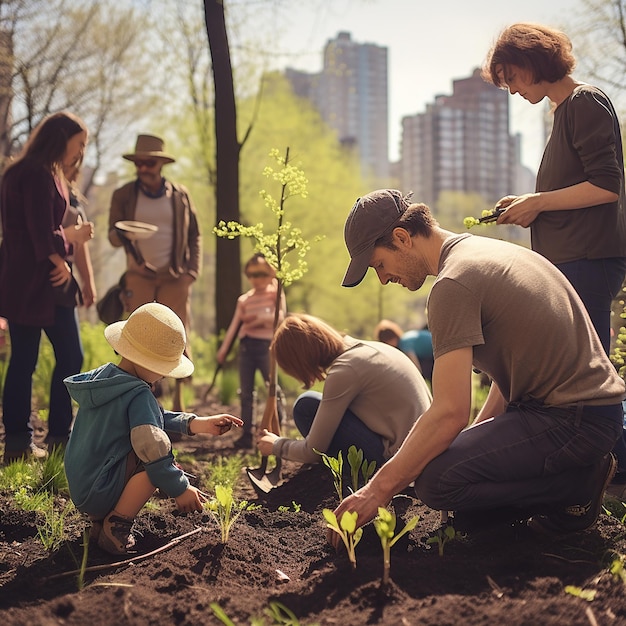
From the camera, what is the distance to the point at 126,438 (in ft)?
9.03

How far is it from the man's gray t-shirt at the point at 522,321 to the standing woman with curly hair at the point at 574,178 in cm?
50

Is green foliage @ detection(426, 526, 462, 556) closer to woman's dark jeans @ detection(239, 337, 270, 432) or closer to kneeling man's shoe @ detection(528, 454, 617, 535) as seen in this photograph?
kneeling man's shoe @ detection(528, 454, 617, 535)

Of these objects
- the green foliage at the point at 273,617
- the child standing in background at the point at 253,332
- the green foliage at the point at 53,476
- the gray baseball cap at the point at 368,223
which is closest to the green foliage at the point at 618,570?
the green foliage at the point at 273,617

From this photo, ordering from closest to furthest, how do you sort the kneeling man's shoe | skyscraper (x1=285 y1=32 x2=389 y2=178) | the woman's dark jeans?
the kneeling man's shoe, the woman's dark jeans, skyscraper (x1=285 y1=32 x2=389 y2=178)

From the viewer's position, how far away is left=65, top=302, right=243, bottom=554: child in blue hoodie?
2.63m

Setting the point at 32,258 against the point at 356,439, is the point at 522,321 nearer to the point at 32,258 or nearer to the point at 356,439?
the point at 356,439

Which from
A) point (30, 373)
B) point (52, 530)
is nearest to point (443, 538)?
point (52, 530)

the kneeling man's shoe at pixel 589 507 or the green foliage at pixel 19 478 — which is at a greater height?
the kneeling man's shoe at pixel 589 507

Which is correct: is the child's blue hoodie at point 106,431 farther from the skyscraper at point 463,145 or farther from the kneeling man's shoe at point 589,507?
the skyscraper at point 463,145

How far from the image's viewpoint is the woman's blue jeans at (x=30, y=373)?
418cm

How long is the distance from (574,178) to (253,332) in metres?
2.92

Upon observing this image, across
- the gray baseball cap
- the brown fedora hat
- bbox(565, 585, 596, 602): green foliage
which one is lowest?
bbox(565, 585, 596, 602): green foliage

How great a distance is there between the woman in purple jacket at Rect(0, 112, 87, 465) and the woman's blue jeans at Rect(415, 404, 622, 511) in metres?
2.53

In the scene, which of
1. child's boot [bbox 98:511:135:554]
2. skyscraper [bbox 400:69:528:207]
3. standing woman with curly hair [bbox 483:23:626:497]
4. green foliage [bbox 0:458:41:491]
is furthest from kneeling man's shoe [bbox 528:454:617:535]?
skyscraper [bbox 400:69:528:207]
